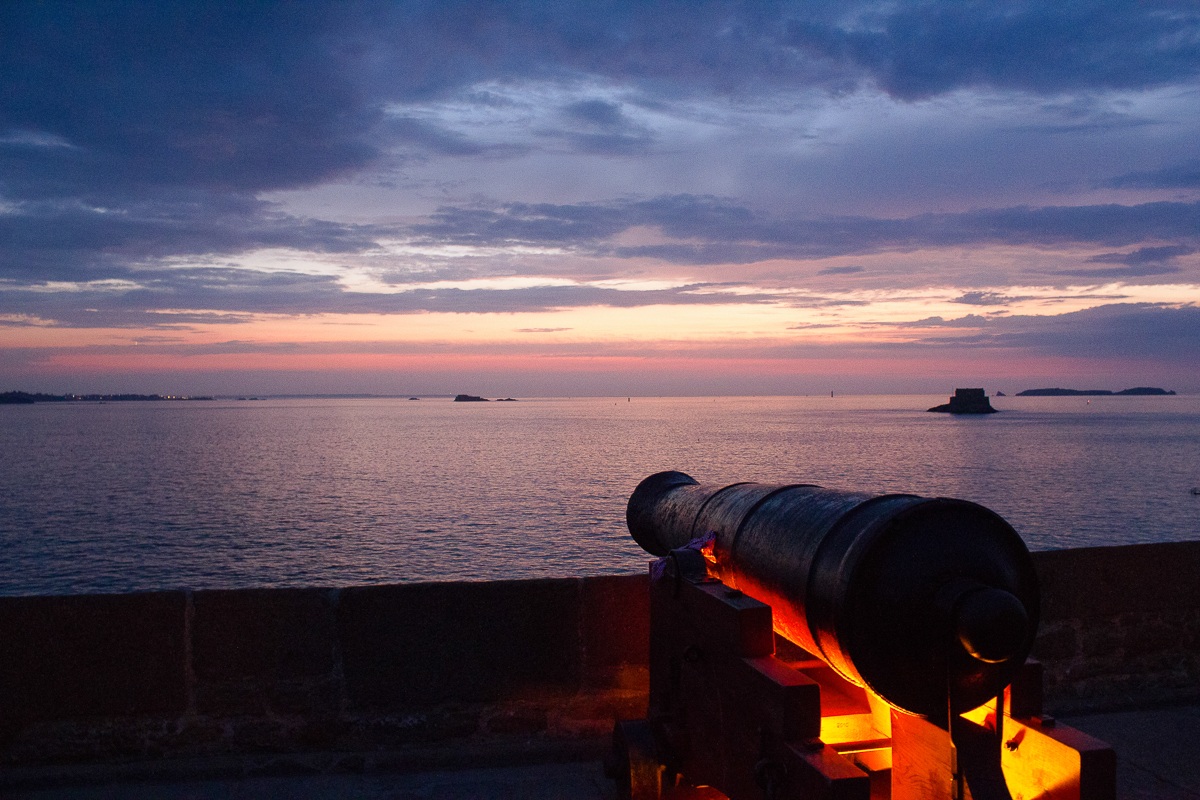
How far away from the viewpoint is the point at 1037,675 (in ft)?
8.80

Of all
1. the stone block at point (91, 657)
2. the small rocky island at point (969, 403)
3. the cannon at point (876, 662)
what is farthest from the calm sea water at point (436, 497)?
the small rocky island at point (969, 403)

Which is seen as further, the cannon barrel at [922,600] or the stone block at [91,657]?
the stone block at [91,657]

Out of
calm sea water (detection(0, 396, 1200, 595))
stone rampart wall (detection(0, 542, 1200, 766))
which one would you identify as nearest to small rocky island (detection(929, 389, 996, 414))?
calm sea water (detection(0, 396, 1200, 595))

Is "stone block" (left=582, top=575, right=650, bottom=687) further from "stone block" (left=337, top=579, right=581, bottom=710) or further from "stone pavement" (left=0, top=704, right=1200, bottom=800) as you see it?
"stone pavement" (left=0, top=704, right=1200, bottom=800)

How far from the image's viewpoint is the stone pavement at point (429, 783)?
3812mm

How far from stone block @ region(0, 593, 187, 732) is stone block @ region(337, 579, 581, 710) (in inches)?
31.7

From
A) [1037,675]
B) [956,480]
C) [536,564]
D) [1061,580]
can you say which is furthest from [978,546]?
[956,480]

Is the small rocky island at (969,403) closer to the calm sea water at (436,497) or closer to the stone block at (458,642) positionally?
the calm sea water at (436,497)

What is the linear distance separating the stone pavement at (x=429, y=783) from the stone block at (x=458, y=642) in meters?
0.39

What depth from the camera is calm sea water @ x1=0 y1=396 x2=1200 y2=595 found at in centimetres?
2430

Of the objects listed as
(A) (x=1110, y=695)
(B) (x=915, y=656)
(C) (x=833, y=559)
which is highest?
(C) (x=833, y=559)

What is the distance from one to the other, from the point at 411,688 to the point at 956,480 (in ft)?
158

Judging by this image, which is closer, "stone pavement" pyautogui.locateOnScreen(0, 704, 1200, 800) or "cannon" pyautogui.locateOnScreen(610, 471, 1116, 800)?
"cannon" pyautogui.locateOnScreen(610, 471, 1116, 800)

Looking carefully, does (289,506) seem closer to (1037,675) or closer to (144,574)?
(144,574)
